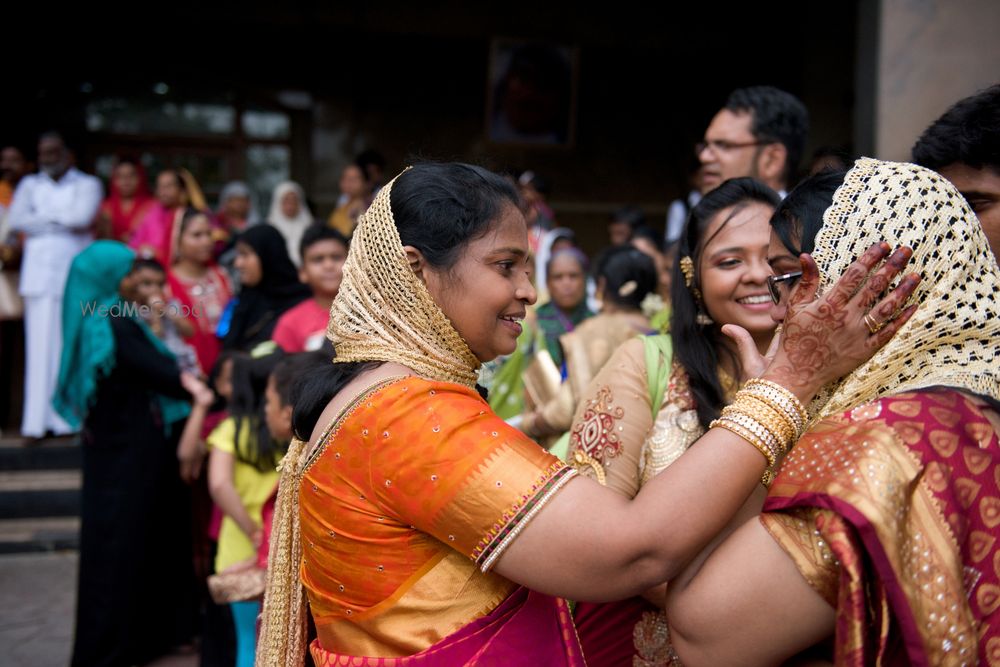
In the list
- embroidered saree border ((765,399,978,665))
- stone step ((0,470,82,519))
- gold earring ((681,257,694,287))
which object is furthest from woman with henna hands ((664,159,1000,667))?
stone step ((0,470,82,519))

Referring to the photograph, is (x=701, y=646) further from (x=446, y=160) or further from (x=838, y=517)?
(x=446, y=160)

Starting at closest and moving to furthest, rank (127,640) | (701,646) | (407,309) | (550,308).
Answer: (701,646) < (407,309) < (127,640) < (550,308)

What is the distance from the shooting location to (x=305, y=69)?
9.67 metres

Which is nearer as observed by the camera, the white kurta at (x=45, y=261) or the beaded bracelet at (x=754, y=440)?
the beaded bracelet at (x=754, y=440)

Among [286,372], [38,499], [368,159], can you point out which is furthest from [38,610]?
[368,159]

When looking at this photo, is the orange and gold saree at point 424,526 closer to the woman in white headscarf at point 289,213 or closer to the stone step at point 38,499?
the stone step at point 38,499

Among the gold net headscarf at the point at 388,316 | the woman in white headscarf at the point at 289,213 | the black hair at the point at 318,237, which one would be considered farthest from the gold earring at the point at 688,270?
the woman in white headscarf at the point at 289,213

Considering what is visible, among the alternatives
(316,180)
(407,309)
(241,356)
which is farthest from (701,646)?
(316,180)

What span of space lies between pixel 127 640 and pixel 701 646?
3961 mm

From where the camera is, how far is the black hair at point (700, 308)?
2082 mm

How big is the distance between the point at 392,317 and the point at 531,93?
28.1 feet

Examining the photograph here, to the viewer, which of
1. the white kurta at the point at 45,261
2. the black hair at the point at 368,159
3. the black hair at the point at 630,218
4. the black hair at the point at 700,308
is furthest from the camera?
the black hair at the point at 368,159

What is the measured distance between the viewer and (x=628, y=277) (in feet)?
14.3

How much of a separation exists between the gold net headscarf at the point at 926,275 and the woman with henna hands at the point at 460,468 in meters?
0.04
